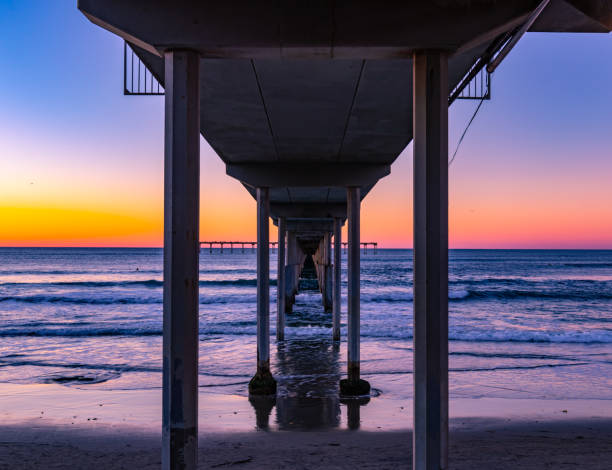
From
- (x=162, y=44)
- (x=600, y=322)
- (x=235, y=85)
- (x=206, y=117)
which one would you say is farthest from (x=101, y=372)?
(x=600, y=322)

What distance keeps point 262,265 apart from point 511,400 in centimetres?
559

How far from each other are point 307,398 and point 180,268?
19.6 ft

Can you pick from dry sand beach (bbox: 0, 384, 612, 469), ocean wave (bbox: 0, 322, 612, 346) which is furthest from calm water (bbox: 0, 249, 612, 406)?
dry sand beach (bbox: 0, 384, 612, 469)

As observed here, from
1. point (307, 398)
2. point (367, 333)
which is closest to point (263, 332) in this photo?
point (307, 398)

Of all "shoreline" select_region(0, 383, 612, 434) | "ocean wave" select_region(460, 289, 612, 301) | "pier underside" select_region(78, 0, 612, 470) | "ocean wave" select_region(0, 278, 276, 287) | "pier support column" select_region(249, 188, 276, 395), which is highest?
"pier underside" select_region(78, 0, 612, 470)

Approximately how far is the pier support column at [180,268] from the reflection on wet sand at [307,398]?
3994 millimetres

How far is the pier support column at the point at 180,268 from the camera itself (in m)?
3.53

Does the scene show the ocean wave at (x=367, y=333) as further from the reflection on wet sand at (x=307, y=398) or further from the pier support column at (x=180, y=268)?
the pier support column at (x=180, y=268)

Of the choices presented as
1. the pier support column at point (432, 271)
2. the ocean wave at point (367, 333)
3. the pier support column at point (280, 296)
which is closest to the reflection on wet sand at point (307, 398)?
the pier support column at point (280, 296)

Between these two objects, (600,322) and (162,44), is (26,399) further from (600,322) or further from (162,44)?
(600,322)

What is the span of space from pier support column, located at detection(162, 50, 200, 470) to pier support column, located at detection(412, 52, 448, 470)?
5.68 feet

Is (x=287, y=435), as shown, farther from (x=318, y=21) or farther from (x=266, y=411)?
(x=318, y=21)

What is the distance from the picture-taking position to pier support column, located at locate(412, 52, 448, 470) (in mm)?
3527

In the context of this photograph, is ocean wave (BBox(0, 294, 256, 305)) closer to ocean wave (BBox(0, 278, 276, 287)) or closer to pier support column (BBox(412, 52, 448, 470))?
ocean wave (BBox(0, 278, 276, 287))
